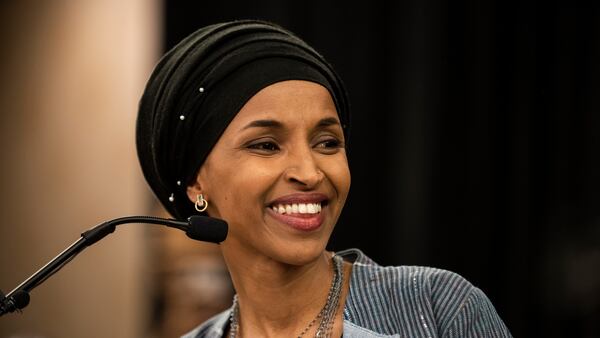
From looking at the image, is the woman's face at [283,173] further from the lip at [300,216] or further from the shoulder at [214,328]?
the shoulder at [214,328]

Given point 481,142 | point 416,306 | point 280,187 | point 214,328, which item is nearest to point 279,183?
point 280,187

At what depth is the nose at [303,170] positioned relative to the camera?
2086 millimetres

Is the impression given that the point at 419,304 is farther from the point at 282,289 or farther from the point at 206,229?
the point at 206,229

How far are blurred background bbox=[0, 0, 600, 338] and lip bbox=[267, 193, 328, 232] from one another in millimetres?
1382

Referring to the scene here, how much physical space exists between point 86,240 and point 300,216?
0.49 m

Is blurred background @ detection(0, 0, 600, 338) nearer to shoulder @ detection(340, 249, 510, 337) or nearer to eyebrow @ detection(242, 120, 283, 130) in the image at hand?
shoulder @ detection(340, 249, 510, 337)

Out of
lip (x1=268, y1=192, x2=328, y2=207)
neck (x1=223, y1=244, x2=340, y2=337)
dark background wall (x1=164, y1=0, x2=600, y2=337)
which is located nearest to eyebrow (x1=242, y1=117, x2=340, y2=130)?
lip (x1=268, y1=192, x2=328, y2=207)

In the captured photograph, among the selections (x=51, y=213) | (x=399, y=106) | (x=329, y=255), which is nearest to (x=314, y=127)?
(x=329, y=255)

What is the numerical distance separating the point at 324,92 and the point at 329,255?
368 millimetres

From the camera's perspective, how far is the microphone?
176cm

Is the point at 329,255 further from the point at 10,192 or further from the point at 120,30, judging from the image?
the point at 10,192

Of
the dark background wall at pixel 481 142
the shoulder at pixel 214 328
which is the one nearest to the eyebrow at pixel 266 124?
the shoulder at pixel 214 328

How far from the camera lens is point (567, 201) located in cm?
332

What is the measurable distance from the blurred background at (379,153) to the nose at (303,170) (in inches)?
55.3
